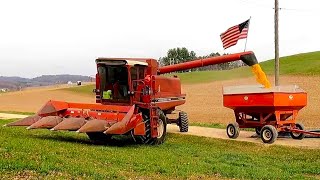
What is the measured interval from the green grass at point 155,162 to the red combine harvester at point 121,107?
2.52ft

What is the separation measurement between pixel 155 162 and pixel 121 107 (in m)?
4.28

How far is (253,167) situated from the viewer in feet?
38.0

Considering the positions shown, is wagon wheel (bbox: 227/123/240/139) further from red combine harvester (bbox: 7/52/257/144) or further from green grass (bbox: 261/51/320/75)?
green grass (bbox: 261/51/320/75)

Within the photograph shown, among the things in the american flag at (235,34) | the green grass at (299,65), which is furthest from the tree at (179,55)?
the american flag at (235,34)

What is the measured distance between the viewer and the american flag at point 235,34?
22.0 m

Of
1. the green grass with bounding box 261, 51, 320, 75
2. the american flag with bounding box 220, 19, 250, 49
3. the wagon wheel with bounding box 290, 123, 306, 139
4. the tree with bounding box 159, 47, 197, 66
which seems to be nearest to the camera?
the wagon wheel with bounding box 290, 123, 306, 139

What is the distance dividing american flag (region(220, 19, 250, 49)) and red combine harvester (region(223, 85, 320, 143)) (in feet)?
11.5

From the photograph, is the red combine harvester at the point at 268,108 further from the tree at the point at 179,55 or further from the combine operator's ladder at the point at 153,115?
the tree at the point at 179,55

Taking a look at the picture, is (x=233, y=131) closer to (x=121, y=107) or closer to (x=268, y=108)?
(x=268, y=108)

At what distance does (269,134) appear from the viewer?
17312mm

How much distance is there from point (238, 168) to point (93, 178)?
13.8 ft

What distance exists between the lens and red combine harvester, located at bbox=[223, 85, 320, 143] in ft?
57.0

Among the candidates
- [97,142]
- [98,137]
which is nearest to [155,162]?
[97,142]

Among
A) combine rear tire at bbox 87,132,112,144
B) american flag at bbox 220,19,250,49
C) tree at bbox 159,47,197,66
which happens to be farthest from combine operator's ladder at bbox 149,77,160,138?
tree at bbox 159,47,197,66
